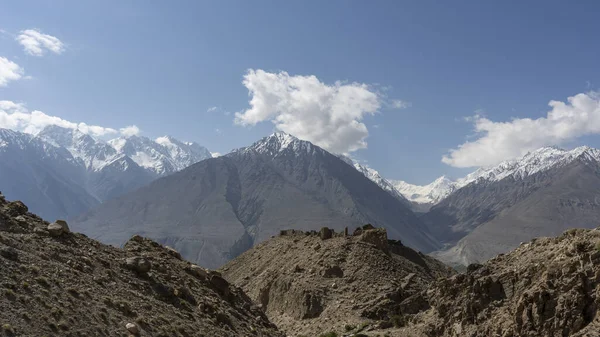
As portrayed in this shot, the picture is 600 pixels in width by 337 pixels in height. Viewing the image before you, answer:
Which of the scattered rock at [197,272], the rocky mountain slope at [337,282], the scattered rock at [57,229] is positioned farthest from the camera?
the rocky mountain slope at [337,282]

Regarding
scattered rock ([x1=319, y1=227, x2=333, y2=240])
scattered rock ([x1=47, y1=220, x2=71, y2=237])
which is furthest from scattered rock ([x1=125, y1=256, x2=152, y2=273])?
scattered rock ([x1=319, y1=227, x2=333, y2=240])

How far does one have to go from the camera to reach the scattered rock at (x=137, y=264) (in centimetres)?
2950

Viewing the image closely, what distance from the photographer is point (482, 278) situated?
33.0 metres

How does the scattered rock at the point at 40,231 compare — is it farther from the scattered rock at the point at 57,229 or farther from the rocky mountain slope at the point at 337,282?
the rocky mountain slope at the point at 337,282

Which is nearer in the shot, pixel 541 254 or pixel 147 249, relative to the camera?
pixel 541 254

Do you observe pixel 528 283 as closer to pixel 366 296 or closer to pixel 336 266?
pixel 366 296

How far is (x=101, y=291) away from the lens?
2530 cm

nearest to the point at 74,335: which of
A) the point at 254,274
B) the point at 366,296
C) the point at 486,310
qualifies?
the point at 486,310

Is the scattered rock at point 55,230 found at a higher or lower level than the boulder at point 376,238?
lower

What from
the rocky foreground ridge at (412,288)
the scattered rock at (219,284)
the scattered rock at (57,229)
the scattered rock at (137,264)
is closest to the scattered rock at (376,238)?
the rocky foreground ridge at (412,288)

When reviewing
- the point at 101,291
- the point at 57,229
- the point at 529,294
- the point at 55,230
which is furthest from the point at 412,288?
the point at 55,230

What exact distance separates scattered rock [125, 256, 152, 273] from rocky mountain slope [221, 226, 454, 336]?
62.0ft

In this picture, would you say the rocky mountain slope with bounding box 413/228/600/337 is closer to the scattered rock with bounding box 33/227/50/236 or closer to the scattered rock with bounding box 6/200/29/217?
the scattered rock with bounding box 33/227/50/236

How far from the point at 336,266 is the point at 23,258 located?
A: 3677 centimetres
